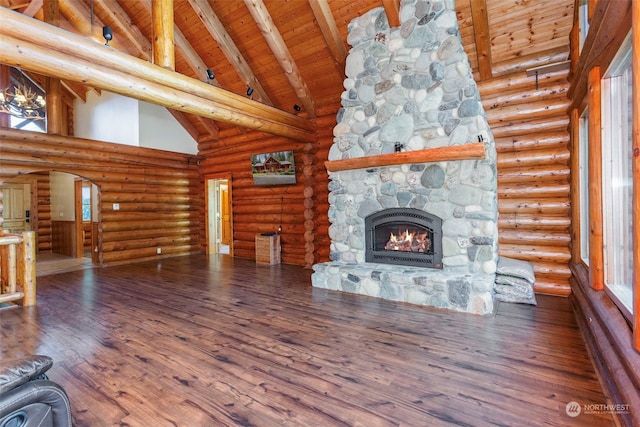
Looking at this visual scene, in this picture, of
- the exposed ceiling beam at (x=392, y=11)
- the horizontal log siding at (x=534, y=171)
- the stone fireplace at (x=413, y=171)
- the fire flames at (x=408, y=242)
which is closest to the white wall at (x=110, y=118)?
the stone fireplace at (x=413, y=171)

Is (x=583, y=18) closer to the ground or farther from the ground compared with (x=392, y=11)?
closer to the ground

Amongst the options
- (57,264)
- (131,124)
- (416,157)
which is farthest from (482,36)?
(57,264)

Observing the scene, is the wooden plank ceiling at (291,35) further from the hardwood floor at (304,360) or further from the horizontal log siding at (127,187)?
the hardwood floor at (304,360)

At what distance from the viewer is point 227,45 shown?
18.7ft

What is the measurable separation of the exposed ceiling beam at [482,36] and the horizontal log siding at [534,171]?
230mm

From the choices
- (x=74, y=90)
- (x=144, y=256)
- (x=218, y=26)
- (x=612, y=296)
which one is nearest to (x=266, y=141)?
(x=218, y=26)

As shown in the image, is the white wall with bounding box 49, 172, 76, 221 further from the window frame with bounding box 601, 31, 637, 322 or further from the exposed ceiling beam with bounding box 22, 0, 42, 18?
the window frame with bounding box 601, 31, 637, 322

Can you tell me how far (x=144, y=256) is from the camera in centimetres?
783

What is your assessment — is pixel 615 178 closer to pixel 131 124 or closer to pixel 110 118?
pixel 131 124

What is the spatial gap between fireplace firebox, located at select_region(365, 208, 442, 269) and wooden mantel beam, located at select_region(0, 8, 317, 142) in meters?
2.59

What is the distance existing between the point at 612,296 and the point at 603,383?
2.27 feet

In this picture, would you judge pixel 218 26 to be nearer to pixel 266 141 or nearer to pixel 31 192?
pixel 266 141

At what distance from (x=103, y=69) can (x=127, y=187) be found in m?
5.03

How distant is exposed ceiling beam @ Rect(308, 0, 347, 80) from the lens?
15.1 ft
